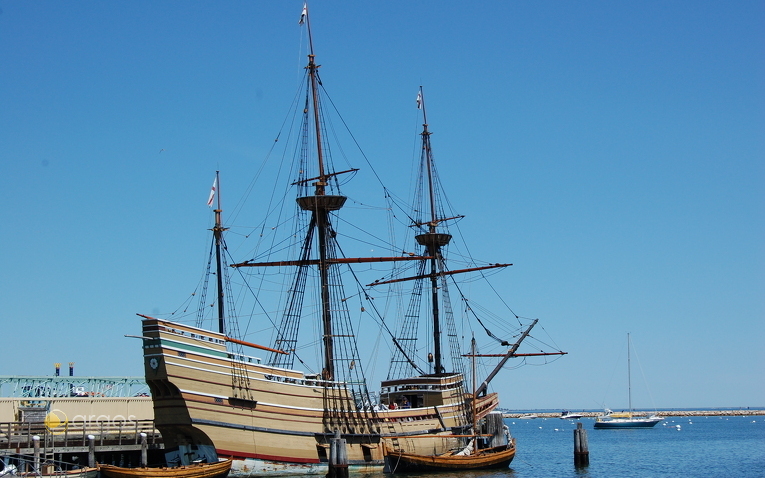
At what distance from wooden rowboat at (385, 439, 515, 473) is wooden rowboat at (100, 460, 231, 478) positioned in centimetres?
1007

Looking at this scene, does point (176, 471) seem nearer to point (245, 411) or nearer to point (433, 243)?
point (245, 411)

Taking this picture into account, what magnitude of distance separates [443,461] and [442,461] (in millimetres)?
88

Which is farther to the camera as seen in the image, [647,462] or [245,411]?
[647,462]

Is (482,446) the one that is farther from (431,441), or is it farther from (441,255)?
(441,255)

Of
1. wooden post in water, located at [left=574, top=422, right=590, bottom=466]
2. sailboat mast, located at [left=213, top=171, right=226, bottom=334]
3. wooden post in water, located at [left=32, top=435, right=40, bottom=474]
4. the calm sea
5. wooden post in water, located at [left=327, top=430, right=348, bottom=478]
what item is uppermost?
sailboat mast, located at [left=213, top=171, right=226, bottom=334]

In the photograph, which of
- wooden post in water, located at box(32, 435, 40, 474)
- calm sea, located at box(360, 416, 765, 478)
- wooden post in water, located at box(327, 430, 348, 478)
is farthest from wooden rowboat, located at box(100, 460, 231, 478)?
calm sea, located at box(360, 416, 765, 478)

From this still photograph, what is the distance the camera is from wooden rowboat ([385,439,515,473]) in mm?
51094

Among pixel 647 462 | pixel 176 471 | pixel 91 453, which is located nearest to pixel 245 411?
pixel 176 471

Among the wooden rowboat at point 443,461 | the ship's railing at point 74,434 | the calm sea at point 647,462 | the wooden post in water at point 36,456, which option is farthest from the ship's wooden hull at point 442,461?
the wooden post in water at point 36,456

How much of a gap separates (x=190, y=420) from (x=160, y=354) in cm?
360

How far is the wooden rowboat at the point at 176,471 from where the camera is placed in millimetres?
41656

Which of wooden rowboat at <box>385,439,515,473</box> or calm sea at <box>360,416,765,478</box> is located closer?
wooden rowboat at <box>385,439,515,473</box>

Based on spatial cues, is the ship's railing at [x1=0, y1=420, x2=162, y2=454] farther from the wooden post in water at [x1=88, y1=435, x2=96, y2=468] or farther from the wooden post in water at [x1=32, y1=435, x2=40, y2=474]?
the wooden post in water at [x1=88, y1=435, x2=96, y2=468]

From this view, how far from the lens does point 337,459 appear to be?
157ft
